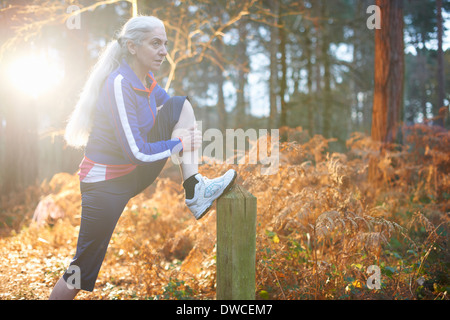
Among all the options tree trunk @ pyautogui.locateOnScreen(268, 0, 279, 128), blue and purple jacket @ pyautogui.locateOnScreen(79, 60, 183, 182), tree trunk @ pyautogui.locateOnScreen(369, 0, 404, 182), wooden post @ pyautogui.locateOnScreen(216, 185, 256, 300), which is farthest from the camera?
tree trunk @ pyautogui.locateOnScreen(268, 0, 279, 128)

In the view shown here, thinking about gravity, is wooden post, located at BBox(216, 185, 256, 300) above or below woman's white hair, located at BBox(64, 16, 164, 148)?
below

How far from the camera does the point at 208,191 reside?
6.53 feet

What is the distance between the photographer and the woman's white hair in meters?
2.06

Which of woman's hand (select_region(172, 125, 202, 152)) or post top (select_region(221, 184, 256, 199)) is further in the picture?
woman's hand (select_region(172, 125, 202, 152))

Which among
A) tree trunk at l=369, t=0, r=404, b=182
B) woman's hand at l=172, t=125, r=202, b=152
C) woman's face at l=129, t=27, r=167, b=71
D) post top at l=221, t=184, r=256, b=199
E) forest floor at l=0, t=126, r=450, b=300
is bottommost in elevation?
forest floor at l=0, t=126, r=450, b=300

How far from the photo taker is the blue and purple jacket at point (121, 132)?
1933mm

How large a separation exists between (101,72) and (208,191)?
107 cm

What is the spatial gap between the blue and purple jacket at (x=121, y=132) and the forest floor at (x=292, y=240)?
1398mm

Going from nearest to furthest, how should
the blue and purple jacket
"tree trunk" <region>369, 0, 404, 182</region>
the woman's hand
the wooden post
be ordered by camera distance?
the wooden post < the blue and purple jacket < the woman's hand < "tree trunk" <region>369, 0, 404, 182</region>

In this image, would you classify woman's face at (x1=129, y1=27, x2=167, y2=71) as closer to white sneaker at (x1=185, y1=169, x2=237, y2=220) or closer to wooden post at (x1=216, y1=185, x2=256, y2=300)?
white sneaker at (x1=185, y1=169, x2=237, y2=220)

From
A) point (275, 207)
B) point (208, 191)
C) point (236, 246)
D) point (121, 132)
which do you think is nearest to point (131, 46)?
point (121, 132)

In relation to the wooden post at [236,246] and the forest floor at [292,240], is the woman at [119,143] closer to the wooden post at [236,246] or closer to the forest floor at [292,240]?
the wooden post at [236,246]

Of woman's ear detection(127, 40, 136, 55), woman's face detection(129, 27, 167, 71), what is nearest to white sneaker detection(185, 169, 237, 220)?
woman's face detection(129, 27, 167, 71)

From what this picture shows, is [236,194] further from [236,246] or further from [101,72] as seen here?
[101,72]
